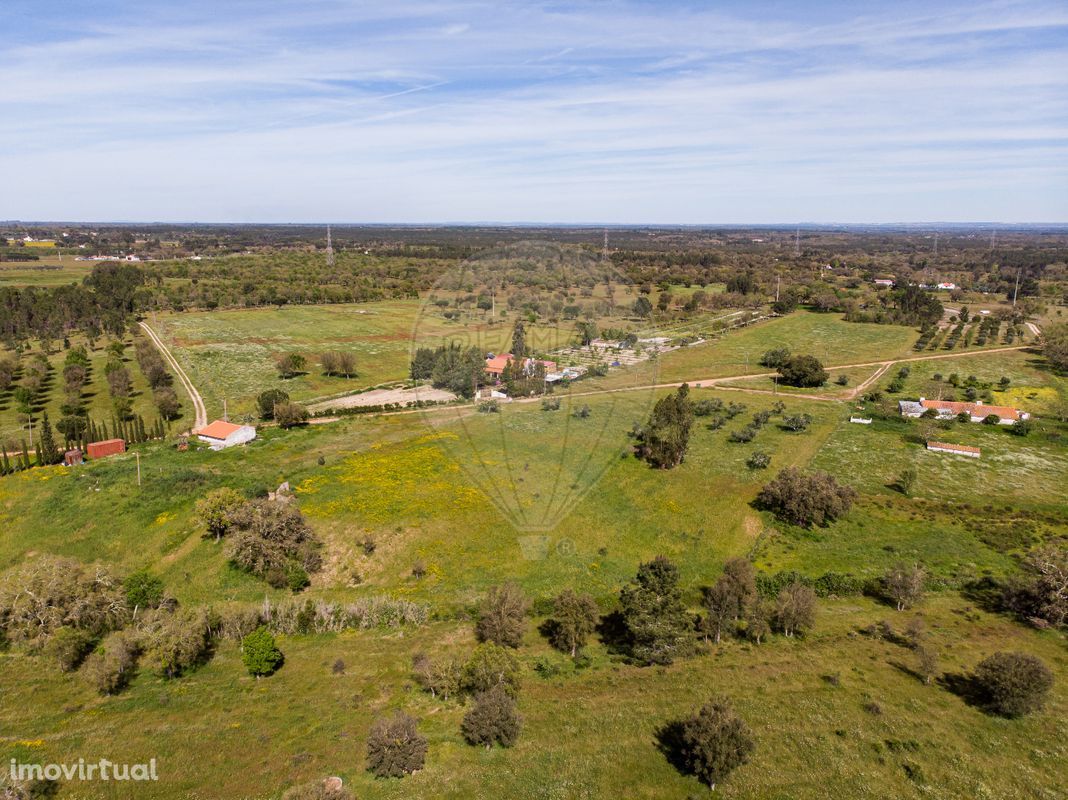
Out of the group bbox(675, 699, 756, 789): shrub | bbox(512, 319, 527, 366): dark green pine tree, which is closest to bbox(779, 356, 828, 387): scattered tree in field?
bbox(512, 319, 527, 366): dark green pine tree

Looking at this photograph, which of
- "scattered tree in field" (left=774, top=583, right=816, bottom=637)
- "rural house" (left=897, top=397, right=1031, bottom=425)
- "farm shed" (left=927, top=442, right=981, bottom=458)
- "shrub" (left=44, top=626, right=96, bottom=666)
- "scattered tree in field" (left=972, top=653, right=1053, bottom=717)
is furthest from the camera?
"rural house" (left=897, top=397, right=1031, bottom=425)

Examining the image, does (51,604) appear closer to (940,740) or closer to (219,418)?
(219,418)

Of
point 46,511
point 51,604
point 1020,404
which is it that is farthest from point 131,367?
point 1020,404

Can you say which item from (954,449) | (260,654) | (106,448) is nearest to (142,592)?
(260,654)

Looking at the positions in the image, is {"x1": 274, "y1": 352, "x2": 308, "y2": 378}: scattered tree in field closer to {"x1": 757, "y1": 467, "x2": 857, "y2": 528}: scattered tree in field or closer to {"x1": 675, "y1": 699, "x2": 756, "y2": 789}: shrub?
{"x1": 757, "y1": 467, "x2": 857, "y2": 528}: scattered tree in field

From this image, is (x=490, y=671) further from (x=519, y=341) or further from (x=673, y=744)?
(x=519, y=341)
